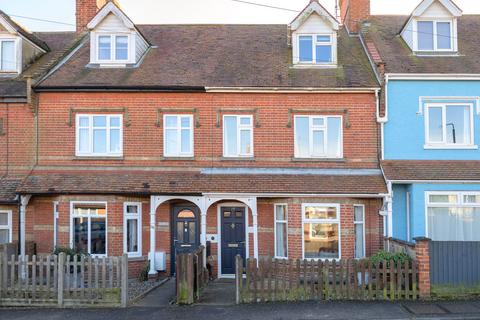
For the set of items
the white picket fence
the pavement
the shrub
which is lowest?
the pavement

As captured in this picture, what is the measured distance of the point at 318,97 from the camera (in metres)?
16.3

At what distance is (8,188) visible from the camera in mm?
15516

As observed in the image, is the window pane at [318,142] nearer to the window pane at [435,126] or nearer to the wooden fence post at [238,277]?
the window pane at [435,126]

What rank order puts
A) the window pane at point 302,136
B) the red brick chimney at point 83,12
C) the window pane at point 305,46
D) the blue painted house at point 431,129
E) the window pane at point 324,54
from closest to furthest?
the blue painted house at point 431,129, the window pane at point 302,136, the window pane at point 324,54, the window pane at point 305,46, the red brick chimney at point 83,12

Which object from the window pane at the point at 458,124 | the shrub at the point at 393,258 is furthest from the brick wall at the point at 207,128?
the shrub at the point at 393,258

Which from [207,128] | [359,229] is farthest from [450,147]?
[207,128]

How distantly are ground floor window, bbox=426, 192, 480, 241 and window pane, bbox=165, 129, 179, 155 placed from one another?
8.21 metres

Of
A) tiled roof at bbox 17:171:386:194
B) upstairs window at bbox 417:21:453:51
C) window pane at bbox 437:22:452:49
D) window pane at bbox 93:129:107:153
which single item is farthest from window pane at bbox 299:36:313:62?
window pane at bbox 93:129:107:153

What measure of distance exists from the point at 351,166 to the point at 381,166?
0.95m

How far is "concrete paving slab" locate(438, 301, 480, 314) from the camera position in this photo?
10832 millimetres

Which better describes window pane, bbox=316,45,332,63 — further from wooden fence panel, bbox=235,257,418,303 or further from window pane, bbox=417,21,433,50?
wooden fence panel, bbox=235,257,418,303

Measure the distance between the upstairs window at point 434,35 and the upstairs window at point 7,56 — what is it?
14728 mm

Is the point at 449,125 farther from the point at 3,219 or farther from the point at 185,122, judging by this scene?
the point at 3,219

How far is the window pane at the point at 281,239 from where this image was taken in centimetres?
1573
